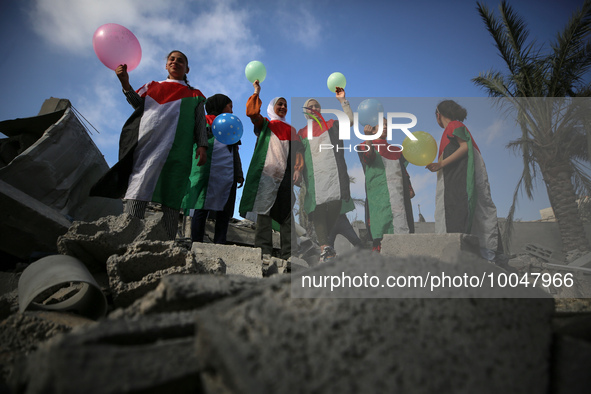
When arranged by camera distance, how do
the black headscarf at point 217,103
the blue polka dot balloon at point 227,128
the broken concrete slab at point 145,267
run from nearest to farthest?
the broken concrete slab at point 145,267, the blue polka dot balloon at point 227,128, the black headscarf at point 217,103

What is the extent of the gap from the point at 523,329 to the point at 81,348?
1161mm

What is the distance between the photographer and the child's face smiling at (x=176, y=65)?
377 cm

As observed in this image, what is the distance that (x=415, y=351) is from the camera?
0.86 m

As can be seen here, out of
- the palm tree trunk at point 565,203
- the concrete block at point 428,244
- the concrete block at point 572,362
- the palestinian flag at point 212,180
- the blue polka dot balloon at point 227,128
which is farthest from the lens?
the palm tree trunk at point 565,203

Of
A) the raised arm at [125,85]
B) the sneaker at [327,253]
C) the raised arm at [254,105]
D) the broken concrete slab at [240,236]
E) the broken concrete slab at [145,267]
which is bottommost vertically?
the broken concrete slab at [145,267]

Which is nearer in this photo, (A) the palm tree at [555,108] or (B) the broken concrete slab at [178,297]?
(B) the broken concrete slab at [178,297]

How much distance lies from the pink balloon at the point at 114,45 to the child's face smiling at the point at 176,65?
0.33 metres

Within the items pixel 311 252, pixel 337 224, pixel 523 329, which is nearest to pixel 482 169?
pixel 337 224

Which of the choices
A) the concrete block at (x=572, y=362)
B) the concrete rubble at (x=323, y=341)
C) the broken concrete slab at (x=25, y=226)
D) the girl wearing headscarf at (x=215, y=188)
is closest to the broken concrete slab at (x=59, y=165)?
the broken concrete slab at (x=25, y=226)

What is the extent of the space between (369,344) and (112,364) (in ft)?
1.88

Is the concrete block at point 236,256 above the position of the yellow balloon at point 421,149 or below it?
below

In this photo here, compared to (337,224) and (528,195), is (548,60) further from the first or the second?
(337,224)

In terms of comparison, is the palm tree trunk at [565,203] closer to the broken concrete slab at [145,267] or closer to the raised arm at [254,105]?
the raised arm at [254,105]

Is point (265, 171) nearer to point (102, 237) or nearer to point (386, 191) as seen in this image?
point (386, 191)
